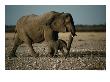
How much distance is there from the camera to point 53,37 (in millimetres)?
4363

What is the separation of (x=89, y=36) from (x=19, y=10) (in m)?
0.88

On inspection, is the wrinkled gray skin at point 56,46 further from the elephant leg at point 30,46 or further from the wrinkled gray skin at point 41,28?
the elephant leg at point 30,46

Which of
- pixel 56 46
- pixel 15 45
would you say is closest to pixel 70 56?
pixel 56 46

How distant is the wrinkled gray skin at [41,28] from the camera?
4.35 metres

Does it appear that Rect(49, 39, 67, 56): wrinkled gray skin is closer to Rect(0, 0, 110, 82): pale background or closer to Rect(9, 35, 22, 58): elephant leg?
Rect(0, 0, 110, 82): pale background

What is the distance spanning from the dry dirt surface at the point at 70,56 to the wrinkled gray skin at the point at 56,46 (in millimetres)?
48

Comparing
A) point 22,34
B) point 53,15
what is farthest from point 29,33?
point 53,15

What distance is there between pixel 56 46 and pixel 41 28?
0.28m

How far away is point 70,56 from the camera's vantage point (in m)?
4.40
